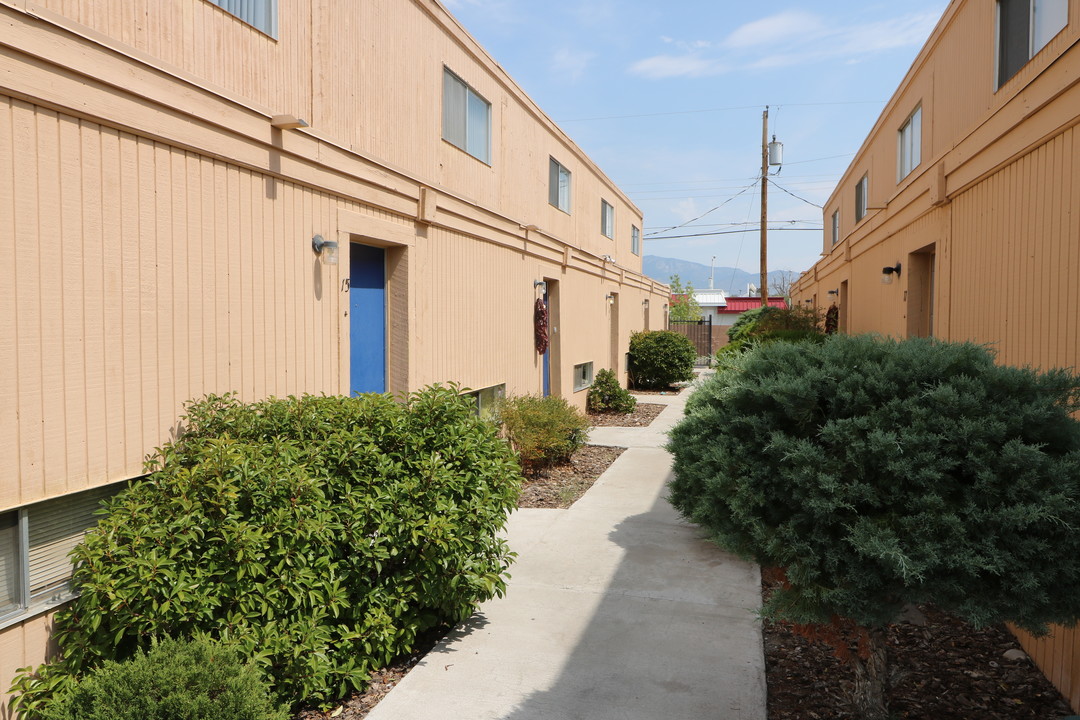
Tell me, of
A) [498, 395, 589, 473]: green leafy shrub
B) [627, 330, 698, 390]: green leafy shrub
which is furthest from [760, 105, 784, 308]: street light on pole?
[498, 395, 589, 473]: green leafy shrub

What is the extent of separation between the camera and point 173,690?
2816 millimetres

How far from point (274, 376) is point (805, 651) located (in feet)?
12.7

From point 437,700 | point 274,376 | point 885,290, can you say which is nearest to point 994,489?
point 437,700

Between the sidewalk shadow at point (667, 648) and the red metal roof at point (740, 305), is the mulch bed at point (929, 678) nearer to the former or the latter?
the sidewalk shadow at point (667, 648)

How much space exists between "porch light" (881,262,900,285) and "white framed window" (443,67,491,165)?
5586 mm

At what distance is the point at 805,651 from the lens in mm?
4230

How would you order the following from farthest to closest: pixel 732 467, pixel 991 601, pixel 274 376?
pixel 274 376 < pixel 732 467 < pixel 991 601

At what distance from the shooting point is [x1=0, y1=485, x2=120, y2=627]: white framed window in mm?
3211

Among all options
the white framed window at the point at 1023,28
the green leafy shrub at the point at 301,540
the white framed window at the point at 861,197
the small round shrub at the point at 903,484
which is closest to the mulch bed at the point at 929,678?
the small round shrub at the point at 903,484

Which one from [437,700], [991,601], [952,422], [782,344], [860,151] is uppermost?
[860,151]

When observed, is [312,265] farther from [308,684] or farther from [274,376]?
[308,684]

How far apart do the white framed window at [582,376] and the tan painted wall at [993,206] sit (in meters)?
5.51

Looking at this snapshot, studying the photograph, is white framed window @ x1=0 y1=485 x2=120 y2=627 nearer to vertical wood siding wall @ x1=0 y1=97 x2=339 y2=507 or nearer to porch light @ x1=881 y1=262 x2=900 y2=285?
vertical wood siding wall @ x1=0 y1=97 x2=339 y2=507

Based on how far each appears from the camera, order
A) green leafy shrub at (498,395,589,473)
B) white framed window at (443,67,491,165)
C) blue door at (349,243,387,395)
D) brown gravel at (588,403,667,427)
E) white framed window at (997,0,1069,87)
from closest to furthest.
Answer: white framed window at (997,0,1069,87) < blue door at (349,243,387,395) < white framed window at (443,67,491,165) < green leafy shrub at (498,395,589,473) < brown gravel at (588,403,667,427)
